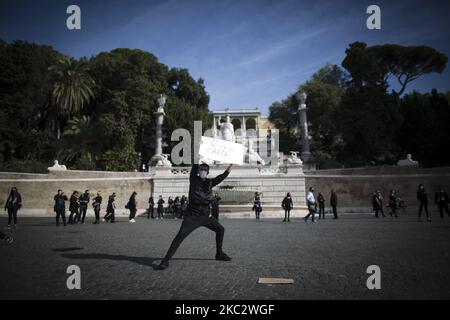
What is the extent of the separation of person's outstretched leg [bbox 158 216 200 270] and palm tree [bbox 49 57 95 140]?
34.4 metres

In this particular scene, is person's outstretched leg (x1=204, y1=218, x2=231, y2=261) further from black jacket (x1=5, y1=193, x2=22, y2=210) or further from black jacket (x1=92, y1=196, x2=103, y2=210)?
black jacket (x1=92, y1=196, x2=103, y2=210)

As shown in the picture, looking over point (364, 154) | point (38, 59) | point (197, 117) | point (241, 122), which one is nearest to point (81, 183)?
point (197, 117)

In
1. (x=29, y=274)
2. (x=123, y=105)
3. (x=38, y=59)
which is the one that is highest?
(x=38, y=59)

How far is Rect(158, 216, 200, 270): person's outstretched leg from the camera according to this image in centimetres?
522

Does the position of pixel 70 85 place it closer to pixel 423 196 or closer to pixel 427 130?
pixel 423 196

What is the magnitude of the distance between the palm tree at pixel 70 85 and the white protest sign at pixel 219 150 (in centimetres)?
3448

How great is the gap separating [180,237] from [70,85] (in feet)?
116

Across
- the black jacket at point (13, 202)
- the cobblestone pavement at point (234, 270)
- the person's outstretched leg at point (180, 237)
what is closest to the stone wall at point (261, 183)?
the black jacket at point (13, 202)

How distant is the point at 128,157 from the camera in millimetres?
30844

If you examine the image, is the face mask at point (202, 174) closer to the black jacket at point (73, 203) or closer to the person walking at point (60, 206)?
the person walking at point (60, 206)

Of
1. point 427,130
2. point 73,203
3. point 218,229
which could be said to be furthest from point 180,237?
point 427,130

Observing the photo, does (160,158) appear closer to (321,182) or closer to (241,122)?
(321,182)

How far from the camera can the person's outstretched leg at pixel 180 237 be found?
5.22 meters
